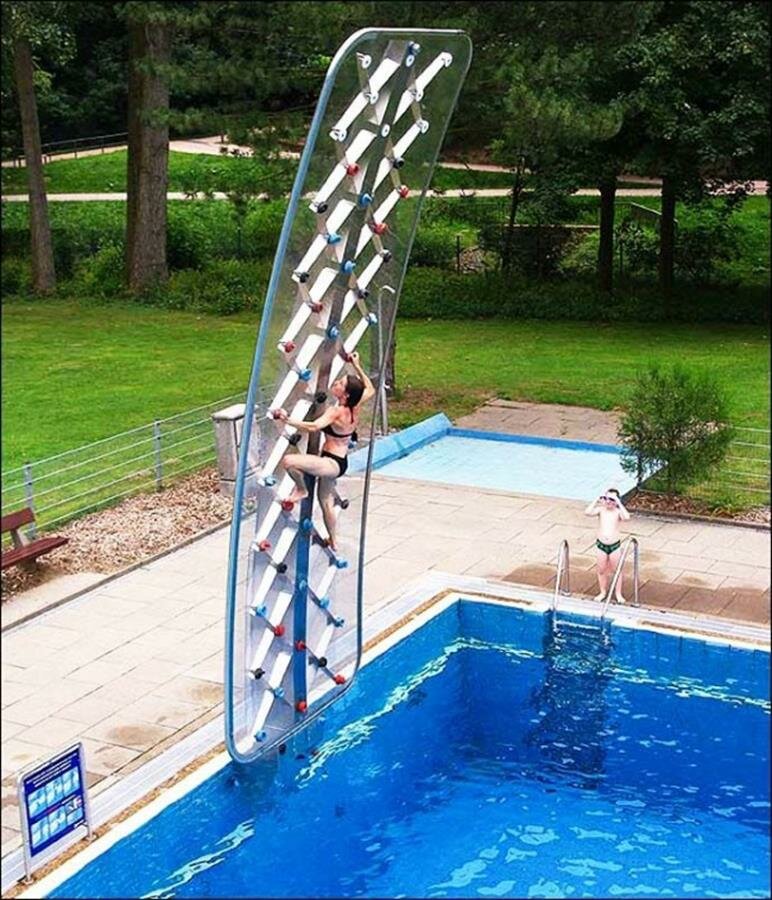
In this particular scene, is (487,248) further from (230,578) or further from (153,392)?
(230,578)

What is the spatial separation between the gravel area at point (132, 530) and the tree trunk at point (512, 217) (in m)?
10.9

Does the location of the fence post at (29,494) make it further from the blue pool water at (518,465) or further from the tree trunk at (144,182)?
the tree trunk at (144,182)

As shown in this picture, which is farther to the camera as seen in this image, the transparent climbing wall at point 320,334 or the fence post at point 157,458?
the fence post at point 157,458

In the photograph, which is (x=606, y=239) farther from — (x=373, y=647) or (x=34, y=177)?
(x=373, y=647)

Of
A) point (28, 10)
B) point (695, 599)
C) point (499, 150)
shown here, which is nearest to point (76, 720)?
point (695, 599)

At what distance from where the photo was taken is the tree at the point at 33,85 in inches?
797

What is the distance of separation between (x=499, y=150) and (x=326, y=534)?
1247cm

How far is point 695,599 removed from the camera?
379 inches

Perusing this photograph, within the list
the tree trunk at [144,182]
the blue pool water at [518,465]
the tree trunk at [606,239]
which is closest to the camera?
the blue pool water at [518,465]

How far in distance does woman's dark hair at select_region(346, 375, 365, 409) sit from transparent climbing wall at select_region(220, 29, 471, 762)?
11cm

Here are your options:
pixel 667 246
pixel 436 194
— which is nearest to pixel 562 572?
pixel 436 194

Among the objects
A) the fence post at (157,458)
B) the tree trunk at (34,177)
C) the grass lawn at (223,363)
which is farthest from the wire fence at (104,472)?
the tree trunk at (34,177)

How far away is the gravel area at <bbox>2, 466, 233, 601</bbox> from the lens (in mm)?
10336

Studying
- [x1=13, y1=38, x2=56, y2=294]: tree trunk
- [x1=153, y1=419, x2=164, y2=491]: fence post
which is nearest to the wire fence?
[x1=153, y1=419, x2=164, y2=491]: fence post
